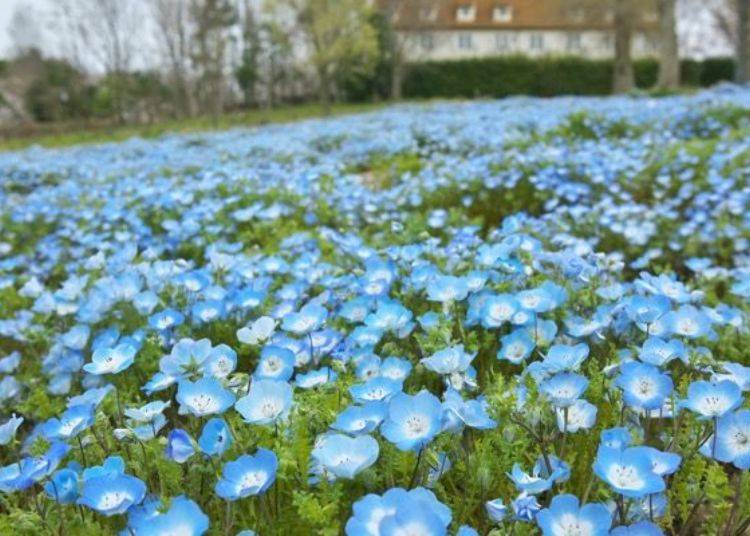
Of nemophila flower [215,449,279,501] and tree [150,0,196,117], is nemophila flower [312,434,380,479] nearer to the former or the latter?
nemophila flower [215,449,279,501]

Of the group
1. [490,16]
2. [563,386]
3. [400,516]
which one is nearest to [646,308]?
[563,386]

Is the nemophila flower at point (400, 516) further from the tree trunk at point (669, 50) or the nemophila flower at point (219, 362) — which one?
the tree trunk at point (669, 50)

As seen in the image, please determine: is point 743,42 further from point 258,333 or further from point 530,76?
point 258,333

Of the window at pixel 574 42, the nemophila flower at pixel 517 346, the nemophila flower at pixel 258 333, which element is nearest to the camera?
the nemophila flower at pixel 258 333

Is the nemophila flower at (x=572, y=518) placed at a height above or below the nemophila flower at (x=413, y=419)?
below

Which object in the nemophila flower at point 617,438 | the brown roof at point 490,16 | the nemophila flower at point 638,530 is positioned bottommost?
the nemophila flower at point 638,530

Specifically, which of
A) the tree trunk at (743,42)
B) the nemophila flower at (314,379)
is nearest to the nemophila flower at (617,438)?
the nemophila flower at (314,379)
